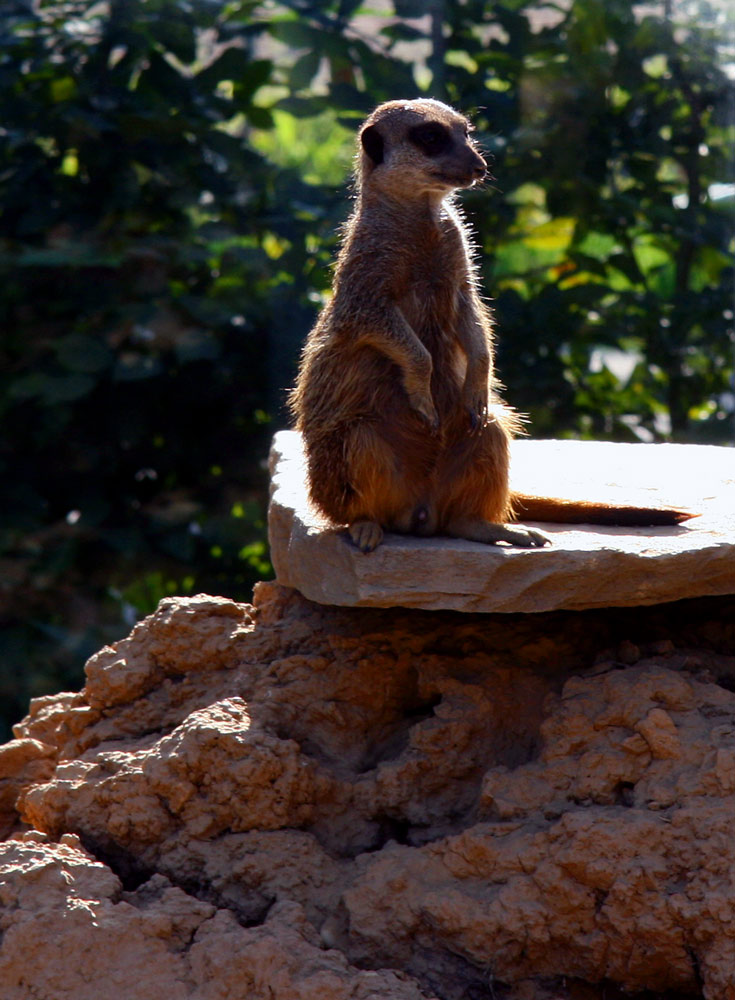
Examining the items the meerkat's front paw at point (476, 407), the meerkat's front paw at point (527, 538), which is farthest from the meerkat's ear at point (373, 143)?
the meerkat's front paw at point (527, 538)

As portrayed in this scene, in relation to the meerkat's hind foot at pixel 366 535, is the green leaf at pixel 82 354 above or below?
above

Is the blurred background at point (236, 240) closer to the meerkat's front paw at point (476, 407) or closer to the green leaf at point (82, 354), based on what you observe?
the green leaf at point (82, 354)

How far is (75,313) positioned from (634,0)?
2.93 meters

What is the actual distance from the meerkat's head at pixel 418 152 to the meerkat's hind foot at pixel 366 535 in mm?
882

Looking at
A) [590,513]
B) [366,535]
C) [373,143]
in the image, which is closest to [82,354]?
[373,143]

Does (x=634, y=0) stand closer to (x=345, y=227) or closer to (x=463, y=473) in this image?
(x=345, y=227)

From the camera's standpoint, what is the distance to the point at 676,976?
245cm

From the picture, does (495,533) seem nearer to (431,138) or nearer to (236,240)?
(431,138)

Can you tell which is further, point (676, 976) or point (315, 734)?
point (315, 734)

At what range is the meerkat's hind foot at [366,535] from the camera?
2.87 meters

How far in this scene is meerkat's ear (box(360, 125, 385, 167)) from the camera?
3.28m

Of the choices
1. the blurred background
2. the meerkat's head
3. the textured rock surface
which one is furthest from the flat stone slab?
the blurred background

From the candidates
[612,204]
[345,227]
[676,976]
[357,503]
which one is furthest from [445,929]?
[612,204]

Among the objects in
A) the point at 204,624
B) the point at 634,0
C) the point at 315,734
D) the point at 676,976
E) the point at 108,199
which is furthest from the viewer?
the point at 634,0
